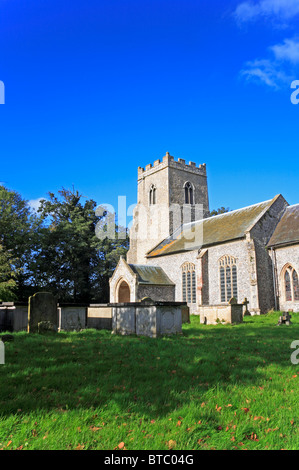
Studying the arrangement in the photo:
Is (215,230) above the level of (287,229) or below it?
above

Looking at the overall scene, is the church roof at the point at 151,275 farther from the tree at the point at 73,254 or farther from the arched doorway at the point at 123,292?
the tree at the point at 73,254

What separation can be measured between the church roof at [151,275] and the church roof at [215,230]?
1.87 meters

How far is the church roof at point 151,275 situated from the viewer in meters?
25.5

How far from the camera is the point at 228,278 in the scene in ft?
77.2

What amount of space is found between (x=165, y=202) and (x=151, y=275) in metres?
12.1

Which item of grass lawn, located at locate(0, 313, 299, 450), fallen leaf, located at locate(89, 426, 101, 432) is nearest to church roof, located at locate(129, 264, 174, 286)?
grass lawn, located at locate(0, 313, 299, 450)

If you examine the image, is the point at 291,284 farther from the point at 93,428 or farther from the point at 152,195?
the point at 93,428

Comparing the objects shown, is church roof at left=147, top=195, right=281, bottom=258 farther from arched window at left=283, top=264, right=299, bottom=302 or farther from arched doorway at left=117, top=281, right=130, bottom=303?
arched doorway at left=117, top=281, right=130, bottom=303

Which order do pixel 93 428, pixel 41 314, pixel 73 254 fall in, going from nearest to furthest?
pixel 93 428, pixel 41 314, pixel 73 254

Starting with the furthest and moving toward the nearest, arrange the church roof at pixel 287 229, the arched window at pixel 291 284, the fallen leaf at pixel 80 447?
the church roof at pixel 287 229, the arched window at pixel 291 284, the fallen leaf at pixel 80 447

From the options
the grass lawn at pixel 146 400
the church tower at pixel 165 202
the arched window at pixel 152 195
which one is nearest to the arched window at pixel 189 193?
the church tower at pixel 165 202

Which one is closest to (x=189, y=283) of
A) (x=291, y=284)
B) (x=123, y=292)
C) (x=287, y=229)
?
(x=123, y=292)
